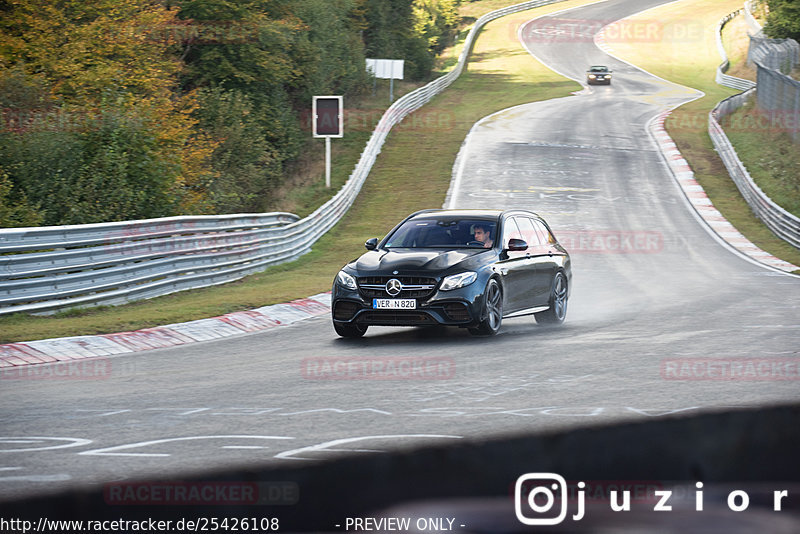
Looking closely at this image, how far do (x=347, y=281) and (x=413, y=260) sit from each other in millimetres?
847

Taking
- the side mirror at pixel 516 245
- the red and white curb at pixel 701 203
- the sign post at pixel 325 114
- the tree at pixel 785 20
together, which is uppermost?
the tree at pixel 785 20

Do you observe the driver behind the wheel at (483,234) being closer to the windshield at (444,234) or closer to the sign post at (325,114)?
the windshield at (444,234)

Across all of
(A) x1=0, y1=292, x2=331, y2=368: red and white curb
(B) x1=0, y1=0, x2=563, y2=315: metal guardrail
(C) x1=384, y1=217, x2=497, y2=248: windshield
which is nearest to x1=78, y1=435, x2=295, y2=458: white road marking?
(A) x1=0, y1=292, x2=331, y2=368: red and white curb

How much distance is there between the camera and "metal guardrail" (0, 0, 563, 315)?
45.6ft

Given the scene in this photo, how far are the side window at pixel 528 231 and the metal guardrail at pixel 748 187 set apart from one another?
15.3 meters

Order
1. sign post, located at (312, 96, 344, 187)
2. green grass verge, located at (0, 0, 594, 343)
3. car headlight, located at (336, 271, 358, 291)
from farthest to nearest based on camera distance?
1. sign post, located at (312, 96, 344, 187)
2. green grass verge, located at (0, 0, 594, 343)
3. car headlight, located at (336, 271, 358, 291)

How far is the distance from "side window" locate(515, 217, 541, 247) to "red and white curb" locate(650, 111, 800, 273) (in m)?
10.5

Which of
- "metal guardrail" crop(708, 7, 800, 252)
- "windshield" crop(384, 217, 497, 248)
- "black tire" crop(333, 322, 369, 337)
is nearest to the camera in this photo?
"black tire" crop(333, 322, 369, 337)

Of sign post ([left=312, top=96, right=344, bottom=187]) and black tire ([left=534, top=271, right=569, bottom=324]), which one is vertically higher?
sign post ([left=312, top=96, right=344, bottom=187])

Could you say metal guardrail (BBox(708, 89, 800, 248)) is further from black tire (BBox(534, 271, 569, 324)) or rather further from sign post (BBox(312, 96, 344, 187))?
black tire (BBox(534, 271, 569, 324))

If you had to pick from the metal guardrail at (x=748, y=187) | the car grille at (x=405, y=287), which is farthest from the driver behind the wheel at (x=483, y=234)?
the metal guardrail at (x=748, y=187)

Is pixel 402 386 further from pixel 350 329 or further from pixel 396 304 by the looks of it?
pixel 350 329

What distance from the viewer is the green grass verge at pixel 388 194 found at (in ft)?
45.4

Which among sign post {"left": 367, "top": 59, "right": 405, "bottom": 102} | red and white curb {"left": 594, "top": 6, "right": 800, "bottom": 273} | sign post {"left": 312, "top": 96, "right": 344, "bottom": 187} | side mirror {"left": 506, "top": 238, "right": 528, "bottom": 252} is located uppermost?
sign post {"left": 367, "top": 59, "right": 405, "bottom": 102}
